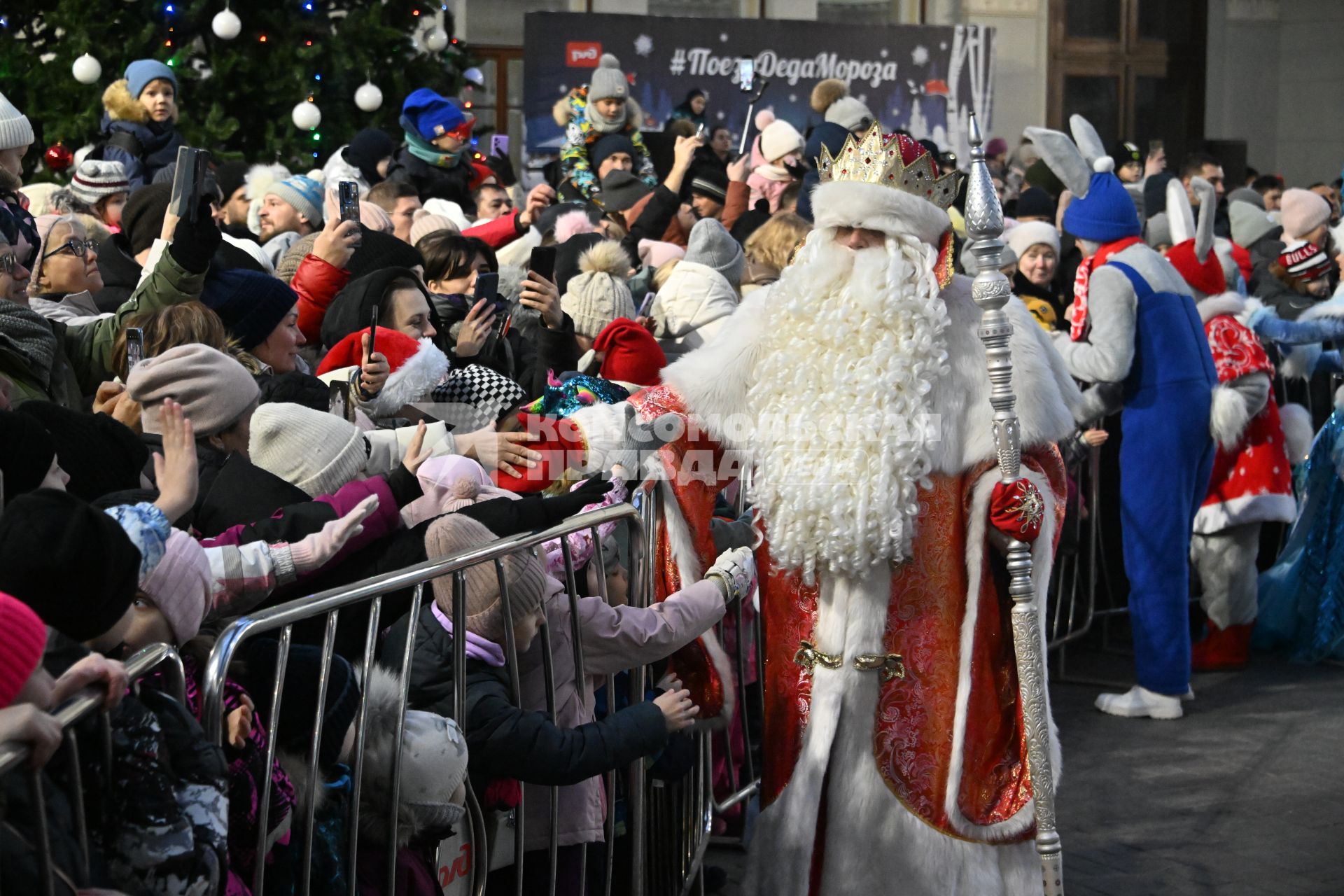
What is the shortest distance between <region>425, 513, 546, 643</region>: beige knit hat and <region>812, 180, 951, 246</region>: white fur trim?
1.31 m

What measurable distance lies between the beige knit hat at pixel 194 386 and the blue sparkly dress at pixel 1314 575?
574 cm

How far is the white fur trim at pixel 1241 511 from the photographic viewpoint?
7.37 meters

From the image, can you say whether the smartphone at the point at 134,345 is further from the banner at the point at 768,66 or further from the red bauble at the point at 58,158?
the banner at the point at 768,66

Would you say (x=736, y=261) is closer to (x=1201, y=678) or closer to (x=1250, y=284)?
(x=1201, y=678)

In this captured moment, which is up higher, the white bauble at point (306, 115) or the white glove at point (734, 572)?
the white bauble at point (306, 115)

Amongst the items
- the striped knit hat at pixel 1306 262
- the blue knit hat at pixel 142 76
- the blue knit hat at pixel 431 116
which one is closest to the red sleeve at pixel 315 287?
the blue knit hat at pixel 142 76

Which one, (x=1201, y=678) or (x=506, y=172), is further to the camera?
(x=506, y=172)

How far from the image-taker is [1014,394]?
387 cm

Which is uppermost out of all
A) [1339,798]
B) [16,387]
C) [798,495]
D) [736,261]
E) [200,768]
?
[736,261]

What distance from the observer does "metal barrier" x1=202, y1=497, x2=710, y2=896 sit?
2.61 m

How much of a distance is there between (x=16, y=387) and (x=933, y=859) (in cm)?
253

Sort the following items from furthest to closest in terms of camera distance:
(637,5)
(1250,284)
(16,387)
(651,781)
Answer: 1. (637,5)
2. (1250,284)
3. (651,781)
4. (16,387)

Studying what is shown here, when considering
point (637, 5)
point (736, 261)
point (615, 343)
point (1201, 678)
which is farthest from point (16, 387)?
point (637, 5)

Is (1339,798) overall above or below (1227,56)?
below
